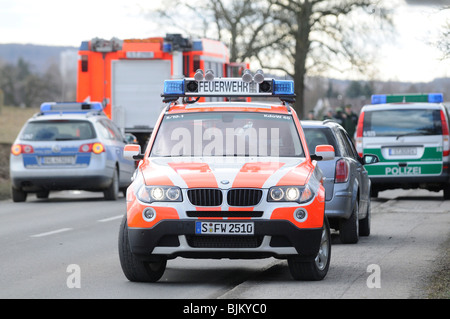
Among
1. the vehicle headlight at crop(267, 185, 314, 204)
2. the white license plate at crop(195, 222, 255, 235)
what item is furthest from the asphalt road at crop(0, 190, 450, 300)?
the vehicle headlight at crop(267, 185, 314, 204)

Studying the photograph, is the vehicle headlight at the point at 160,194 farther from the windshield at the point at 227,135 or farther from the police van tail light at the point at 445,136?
the police van tail light at the point at 445,136

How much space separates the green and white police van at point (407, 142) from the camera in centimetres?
2173

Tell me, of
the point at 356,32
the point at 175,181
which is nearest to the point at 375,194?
the point at 175,181

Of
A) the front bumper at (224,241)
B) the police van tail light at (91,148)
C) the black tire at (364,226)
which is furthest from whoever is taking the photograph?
the police van tail light at (91,148)

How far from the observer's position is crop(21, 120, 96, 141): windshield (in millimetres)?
21391

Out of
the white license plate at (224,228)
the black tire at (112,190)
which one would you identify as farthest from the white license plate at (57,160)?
the white license plate at (224,228)

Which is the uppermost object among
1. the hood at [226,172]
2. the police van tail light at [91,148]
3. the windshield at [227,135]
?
the windshield at [227,135]

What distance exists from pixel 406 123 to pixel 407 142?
373 mm

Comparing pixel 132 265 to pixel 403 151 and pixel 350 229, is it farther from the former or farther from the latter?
pixel 403 151

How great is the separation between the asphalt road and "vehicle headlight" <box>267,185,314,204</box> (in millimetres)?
744

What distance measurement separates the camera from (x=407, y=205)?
20.8 m

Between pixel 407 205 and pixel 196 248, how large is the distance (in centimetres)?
1202

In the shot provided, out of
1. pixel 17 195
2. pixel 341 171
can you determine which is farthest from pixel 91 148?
pixel 341 171

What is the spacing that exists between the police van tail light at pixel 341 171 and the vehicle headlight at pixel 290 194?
160 inches
